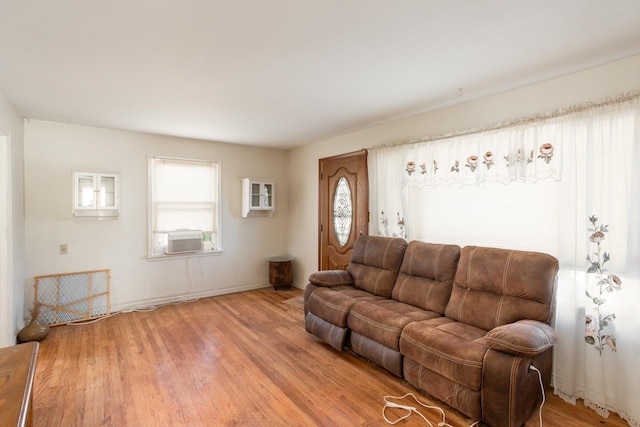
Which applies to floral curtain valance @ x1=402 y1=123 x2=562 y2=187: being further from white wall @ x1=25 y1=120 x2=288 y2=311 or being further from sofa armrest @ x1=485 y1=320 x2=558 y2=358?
white wall @ x1=25 y1=120 x2=288 y2=311

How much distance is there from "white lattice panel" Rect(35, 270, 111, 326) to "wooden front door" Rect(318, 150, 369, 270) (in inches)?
112

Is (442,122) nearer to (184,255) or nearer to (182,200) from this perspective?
(182,200)

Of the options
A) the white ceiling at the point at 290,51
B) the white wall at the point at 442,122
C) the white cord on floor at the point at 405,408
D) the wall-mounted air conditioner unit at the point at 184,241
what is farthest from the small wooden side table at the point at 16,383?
the white wall at the point at 442,122

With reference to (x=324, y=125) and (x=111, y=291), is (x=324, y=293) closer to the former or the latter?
(x=324, y=125)

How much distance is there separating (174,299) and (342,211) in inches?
106

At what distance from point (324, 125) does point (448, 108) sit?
1442 mm

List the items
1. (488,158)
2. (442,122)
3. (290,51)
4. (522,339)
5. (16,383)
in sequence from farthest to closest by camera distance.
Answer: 1. (442,122)
2. (488,158)
3. (290,51)
4. (522,339)
5. (16,383)

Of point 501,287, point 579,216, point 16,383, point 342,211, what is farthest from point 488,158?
point 16,383

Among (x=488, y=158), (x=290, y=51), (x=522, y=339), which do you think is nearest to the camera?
(x=522, y=339)

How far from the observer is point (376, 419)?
6.82 feet

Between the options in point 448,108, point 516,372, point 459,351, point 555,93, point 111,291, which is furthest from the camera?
point 111,291

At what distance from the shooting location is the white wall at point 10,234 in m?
2.86

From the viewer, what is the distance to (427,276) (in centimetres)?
296

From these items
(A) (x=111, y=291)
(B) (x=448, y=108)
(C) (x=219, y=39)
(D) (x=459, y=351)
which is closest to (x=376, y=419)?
(D) (x=459, y=351)
